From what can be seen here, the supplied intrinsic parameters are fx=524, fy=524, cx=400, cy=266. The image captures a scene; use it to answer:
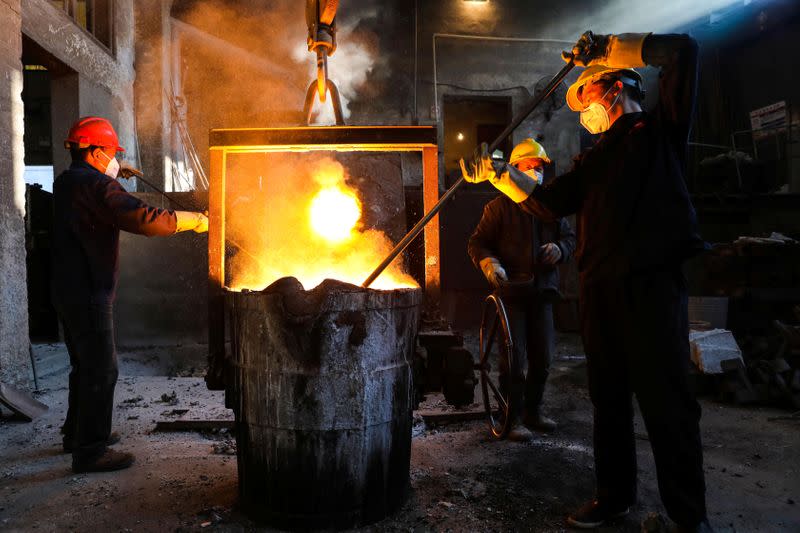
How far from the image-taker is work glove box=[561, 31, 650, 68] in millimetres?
2508

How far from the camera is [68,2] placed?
7.04 metres

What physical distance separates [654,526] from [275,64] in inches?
375

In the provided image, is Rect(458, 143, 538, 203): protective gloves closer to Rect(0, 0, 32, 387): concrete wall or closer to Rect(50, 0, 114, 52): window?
Rect(0, 0, 32, 387): concrete wall

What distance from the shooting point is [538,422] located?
14.1 feet

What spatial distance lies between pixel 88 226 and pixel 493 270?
9.33ft

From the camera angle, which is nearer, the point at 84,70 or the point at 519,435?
the point at 519,435

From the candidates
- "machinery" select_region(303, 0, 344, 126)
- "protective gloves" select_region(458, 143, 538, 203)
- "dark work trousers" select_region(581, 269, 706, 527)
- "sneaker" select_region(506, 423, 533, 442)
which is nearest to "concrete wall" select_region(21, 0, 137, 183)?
"machinery" select_region(303, 0, 344, 126)

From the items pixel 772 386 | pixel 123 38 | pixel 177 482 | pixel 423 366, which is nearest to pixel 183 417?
pixel 177 482

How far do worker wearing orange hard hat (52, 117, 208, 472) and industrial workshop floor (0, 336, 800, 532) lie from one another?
0.24m

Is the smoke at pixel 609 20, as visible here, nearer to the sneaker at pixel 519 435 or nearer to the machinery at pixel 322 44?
the machinery at pixel 322 44

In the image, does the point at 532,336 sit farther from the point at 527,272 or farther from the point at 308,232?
the point at 308,232

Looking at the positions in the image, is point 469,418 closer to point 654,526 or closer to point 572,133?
point 654,526

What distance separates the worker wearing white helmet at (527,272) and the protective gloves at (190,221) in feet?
7.02

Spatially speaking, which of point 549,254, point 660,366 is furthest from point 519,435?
point 660,366
